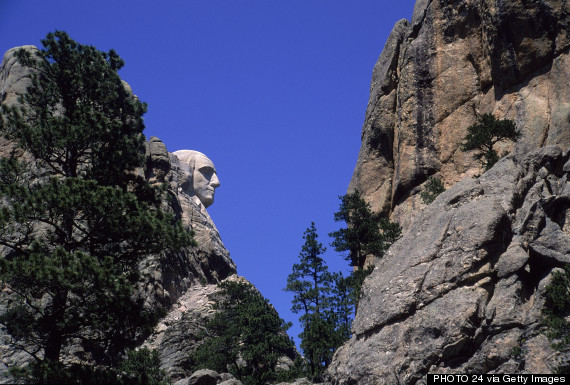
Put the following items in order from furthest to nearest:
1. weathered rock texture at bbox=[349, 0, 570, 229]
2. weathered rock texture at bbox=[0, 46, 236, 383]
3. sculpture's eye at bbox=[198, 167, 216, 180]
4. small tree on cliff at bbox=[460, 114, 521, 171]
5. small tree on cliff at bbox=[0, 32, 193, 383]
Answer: sculpture's eye at bbox=[198, 167, 216, 180] → weathered rock texture at bbox=[0, 46, 236, 383] → weathered rock texture at bbox=[349, 0, 570, 229] → small tree on cliff at bbox=[460, 114, 521, 171] → small tree on cliff at bbox=[0, 32, 193, 383]

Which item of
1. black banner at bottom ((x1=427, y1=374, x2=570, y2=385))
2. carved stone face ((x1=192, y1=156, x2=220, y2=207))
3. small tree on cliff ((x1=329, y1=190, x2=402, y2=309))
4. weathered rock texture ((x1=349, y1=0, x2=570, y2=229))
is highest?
carved stone face ((x1=192, y1=156, x2=220, y2=207))

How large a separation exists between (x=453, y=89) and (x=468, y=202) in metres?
22.1

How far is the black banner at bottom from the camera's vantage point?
2424 cm

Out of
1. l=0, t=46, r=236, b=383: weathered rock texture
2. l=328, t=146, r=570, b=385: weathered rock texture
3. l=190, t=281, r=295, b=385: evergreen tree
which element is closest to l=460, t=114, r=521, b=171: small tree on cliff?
l=328, t=146, r=570, b=385: weathered rock texture

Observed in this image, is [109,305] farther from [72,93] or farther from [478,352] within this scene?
[478,352]

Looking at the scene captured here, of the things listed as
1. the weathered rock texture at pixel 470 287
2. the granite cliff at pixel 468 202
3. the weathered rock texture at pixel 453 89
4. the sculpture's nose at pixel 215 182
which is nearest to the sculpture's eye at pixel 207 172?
the sculpture's nose at pixel 215 182

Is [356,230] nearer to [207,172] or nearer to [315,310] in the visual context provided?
[315,310]

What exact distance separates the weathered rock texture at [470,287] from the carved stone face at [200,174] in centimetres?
6375

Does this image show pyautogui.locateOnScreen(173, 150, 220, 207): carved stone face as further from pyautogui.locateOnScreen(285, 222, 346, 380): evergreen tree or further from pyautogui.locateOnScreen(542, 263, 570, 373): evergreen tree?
pyautogui.locateOnScreen(542, 263, 570, 373): evergreen tree

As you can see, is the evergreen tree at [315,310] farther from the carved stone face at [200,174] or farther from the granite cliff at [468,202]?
the carved stone face at [200,174]

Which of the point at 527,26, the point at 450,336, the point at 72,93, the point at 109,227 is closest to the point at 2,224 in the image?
the point at 109,227

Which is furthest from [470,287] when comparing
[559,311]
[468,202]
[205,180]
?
[205,180]

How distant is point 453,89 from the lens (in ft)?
183

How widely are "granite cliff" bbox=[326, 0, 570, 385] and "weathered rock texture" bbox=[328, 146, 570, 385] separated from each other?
0.07 metres
